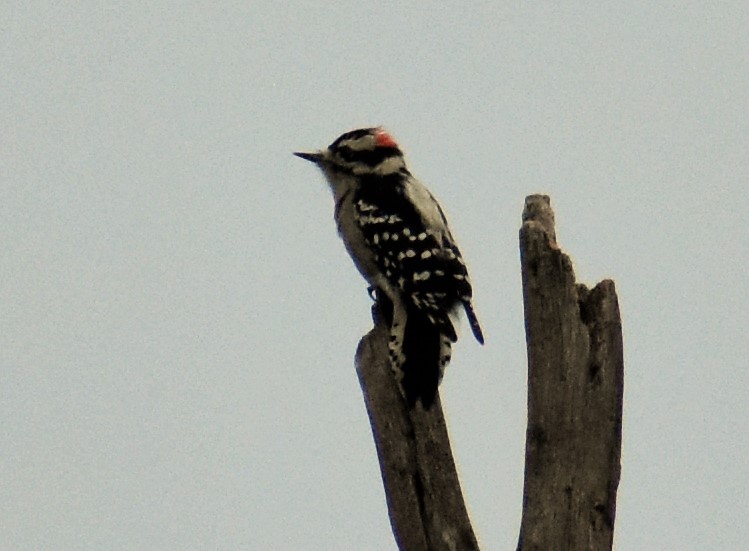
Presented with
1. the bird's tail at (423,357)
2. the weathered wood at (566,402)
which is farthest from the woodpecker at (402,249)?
the weathered wood at (566,402)

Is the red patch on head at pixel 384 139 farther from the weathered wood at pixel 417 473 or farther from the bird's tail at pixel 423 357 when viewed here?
the weathered wood at pixel 417 473

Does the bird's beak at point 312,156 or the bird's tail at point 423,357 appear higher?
the bird's beak at point 312,156

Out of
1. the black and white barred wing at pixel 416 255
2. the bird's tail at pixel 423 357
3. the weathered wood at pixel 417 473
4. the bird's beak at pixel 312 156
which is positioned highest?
the bird's beak at pixel 312 156

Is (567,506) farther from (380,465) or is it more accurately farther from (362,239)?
(362,239)

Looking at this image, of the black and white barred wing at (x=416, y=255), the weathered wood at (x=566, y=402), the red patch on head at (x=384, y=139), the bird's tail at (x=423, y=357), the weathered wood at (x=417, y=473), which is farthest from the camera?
the red patch on head at (x=384, y=139)

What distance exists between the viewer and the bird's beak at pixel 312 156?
7.74 m

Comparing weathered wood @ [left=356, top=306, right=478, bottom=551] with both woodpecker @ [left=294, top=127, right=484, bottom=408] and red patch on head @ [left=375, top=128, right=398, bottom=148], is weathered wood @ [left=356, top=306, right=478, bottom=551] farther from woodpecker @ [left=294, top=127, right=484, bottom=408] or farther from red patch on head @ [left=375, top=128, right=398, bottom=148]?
red patch on head @ [left=375, top=128, right=398, bottom=148]

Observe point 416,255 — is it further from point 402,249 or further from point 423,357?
point 423,357

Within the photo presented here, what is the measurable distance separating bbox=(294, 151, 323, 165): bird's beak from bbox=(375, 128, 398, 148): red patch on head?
372 millimetres

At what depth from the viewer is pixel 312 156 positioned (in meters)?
7.77

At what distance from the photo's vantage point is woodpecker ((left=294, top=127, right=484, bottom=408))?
19.4 ft

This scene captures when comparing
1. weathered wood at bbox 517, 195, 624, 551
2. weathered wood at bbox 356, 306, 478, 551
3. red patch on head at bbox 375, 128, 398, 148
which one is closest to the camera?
weathered wood at bbox 517, 195, 624, 551

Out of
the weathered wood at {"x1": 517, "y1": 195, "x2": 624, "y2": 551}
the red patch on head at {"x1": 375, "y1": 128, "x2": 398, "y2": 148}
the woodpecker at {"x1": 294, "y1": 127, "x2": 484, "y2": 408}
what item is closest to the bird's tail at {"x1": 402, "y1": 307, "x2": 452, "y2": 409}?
the woodpecker at {"x1": 294, "y1": 127, "x2": 484, "y2": 408}

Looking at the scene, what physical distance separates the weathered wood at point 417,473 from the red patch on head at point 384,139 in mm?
2360
